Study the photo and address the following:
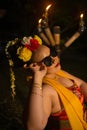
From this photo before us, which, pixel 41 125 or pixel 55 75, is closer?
pixel 41 125

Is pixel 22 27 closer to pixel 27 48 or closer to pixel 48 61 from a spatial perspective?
pixel 27 48

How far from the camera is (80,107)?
133 inches

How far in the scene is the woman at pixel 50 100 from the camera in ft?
10.1

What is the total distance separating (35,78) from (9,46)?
48cm

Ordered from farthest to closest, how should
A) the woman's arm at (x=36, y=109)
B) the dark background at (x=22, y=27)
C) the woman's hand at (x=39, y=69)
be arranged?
1. the dark background at (x=22, y=27)
2. the woman's hand at (x=39, y=69)
3. the woman's arm at (x=36, y=109)

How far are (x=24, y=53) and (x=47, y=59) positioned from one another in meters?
0.22

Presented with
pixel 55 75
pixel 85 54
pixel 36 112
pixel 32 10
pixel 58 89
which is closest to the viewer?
pixel 36 112

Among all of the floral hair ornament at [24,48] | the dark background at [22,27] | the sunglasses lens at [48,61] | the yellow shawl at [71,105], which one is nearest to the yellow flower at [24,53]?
the floral hair ornament at [24,48]

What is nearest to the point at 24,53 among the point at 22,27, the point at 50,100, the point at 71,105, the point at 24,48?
the point at 24,48

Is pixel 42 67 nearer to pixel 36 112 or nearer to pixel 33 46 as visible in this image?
pixel 33 46

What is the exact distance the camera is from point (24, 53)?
3326 mm

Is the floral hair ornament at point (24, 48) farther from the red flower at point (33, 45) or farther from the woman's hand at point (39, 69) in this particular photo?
the woman's hand at point (39, 69)

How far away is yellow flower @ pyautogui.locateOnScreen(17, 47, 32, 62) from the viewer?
3.35 metres

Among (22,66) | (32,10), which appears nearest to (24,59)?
(22,66)
